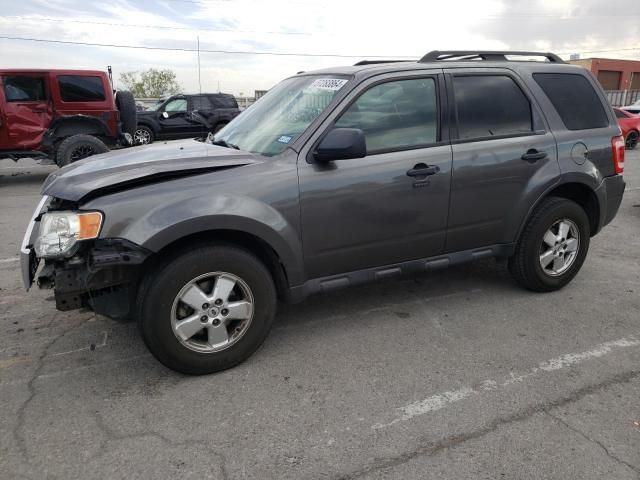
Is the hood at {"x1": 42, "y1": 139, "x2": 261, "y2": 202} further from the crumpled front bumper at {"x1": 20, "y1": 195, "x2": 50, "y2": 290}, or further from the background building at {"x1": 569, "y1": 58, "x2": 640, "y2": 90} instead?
the background building at {"x1": 569, "y1": 58, "x2": 640, "y2": 90}

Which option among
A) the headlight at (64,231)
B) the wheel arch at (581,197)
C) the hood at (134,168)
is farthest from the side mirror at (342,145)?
the wheel arch at (581,197)

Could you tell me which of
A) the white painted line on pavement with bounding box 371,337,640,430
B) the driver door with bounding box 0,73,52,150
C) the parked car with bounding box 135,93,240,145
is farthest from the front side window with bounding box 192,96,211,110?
the white painted line on pavement with bounding box 371,337,640,430

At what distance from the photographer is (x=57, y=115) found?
10234mm

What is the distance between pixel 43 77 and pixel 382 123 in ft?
30.0

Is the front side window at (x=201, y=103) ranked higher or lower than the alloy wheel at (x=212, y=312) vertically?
higher

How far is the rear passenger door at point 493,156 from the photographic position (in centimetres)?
377

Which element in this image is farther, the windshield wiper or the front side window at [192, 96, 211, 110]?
the front side window at [192, 96, 211, 110]

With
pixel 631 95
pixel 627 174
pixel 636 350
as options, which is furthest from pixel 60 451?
pixel 631 95

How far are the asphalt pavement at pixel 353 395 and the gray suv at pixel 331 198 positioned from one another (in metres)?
0.36

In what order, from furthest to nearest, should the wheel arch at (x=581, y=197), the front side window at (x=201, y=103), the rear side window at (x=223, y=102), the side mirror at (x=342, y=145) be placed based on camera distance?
the rear side window at (x=223, y=102) < the front side window at (x=201, y=103) < the wheel arch at (x=581, y=197) < the side mirror at (x=342, y=145)

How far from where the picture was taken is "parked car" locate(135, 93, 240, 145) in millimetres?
16484

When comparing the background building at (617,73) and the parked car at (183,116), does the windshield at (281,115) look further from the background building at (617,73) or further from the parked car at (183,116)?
the background building at (617,73)

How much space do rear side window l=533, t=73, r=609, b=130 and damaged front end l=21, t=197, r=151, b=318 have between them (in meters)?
3.43

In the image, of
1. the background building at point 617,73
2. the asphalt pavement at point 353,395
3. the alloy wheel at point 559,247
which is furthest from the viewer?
the background building at point 617,73
